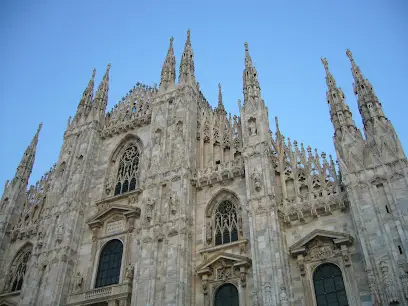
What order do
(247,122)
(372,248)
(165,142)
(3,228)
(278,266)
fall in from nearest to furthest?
(372,248)
(278,266)
(247,122)
(165,142)
(3,228)

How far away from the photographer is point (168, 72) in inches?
1031

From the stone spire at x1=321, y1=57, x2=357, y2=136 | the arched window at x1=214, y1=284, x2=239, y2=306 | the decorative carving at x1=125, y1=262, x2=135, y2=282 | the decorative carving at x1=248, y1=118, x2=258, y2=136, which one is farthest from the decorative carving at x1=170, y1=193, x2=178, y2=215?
the stone spire at x1=321, y1=57, x2=357, y2=136

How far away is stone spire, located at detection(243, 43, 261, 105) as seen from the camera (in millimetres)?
21750

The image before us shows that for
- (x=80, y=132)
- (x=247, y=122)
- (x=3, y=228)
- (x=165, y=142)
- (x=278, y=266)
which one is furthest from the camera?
(x=80, y=132)

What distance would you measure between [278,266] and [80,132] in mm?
15182

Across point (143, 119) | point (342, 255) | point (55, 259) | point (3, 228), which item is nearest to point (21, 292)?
point (55, 259)

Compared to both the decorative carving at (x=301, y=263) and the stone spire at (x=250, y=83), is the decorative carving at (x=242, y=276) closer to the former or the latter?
the decorative carving at (x=301, y=263)

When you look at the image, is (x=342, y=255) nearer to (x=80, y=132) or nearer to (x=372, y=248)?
(x=372, y=248)

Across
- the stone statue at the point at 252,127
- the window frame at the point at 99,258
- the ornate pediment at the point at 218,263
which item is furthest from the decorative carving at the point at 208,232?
the stone statue at the point at 252,127

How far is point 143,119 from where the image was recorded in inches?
993

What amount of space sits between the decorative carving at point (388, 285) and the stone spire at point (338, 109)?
6011 mm

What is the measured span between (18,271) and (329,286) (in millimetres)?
15827

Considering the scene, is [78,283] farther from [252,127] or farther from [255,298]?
[252,127]

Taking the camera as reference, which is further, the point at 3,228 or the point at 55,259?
the point at 3,228
